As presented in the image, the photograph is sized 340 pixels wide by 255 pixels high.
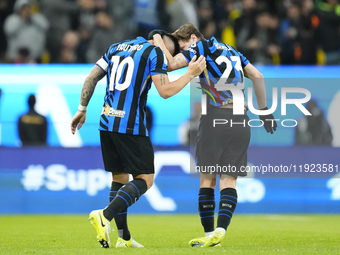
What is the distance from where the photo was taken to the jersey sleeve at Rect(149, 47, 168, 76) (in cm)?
496

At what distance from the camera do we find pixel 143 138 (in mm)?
5066

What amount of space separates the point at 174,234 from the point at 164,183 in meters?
3.10

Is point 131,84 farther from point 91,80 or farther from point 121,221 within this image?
point 121,221

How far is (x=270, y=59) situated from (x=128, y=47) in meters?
7.18

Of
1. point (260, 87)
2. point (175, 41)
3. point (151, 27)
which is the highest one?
point (151, 27)

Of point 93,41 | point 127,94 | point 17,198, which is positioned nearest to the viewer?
point 127,94

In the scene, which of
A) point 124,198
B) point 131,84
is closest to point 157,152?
point 131,84

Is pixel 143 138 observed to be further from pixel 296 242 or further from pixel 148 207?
pixel 148 207

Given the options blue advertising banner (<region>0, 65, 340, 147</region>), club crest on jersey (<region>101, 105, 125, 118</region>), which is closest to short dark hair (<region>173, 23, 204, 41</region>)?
club crest on jersey (<region>101, 105, 125, 118</region>)

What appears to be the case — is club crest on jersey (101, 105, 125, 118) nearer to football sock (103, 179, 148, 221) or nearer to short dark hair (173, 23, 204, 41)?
football sock (103, 179, 148, 221)

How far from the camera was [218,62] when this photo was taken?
5199 mm

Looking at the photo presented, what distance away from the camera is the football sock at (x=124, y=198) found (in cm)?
474

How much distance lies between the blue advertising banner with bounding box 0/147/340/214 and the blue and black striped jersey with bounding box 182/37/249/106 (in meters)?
4.51

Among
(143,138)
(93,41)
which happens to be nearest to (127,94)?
(143,138)
